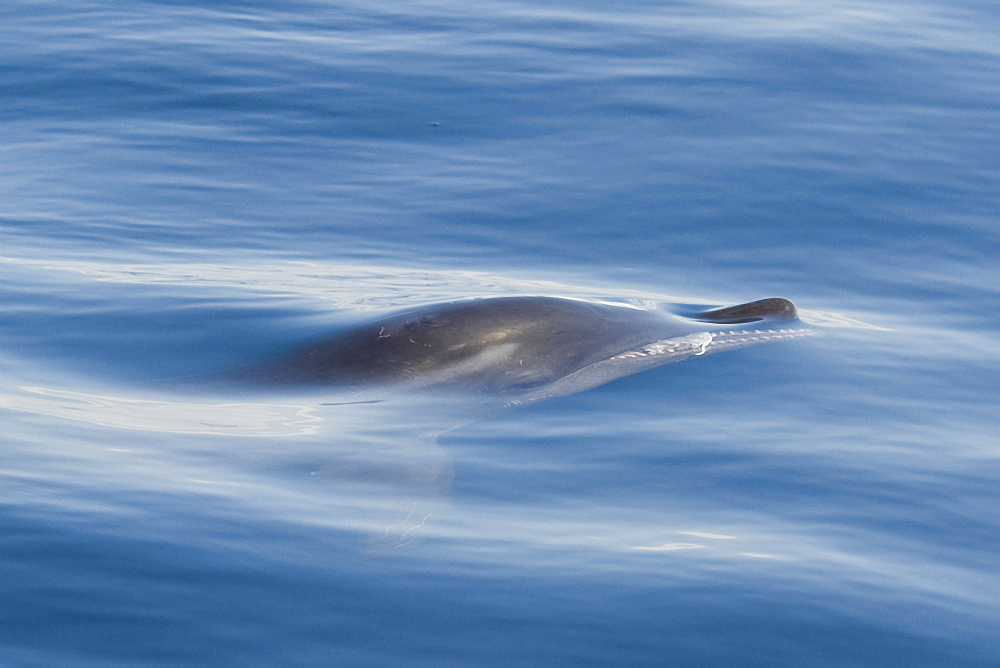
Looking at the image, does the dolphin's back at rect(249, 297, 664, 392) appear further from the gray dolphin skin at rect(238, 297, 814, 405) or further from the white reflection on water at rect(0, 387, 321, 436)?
A: the white reflection on water at rect(0, 387, 321, 436)

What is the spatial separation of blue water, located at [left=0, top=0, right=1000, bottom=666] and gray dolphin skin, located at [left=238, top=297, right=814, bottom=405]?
9.1 inches

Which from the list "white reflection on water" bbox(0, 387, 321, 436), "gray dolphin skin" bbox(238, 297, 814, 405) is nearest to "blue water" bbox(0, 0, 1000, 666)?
"white reflection on water" bbox(0, 387, 321, 436)

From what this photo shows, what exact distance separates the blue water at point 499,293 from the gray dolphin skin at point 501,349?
23cm

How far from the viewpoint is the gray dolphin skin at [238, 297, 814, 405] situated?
957cm

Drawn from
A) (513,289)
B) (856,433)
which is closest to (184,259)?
(513,289)

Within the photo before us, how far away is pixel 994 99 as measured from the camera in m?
17.7

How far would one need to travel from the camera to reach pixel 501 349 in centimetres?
984

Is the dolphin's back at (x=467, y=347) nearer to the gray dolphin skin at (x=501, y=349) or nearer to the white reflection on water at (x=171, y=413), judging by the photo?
the gray dolphin skin at (x=501, y=349)

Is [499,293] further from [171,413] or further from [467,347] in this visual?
[171,413]

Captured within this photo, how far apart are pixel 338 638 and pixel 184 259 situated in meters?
6.93

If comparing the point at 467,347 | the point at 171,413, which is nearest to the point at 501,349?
the point at 467,347

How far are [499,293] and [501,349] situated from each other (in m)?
1.91

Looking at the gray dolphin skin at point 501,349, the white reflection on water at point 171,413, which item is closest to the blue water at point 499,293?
the white reflection on water at point 171,413

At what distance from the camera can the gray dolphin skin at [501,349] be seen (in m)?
9.57
